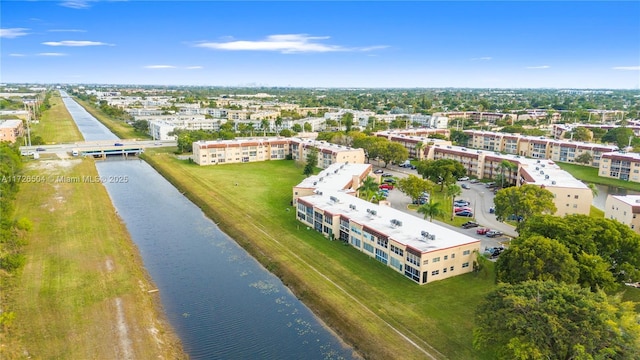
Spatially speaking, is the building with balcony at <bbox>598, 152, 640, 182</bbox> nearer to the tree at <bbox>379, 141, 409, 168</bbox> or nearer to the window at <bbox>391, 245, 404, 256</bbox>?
the tree at <bbox>379, 141, 409, 168</bbox>

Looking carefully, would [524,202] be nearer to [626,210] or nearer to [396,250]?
[626,210]

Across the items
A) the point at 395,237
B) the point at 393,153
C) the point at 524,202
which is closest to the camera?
the point at 395,237

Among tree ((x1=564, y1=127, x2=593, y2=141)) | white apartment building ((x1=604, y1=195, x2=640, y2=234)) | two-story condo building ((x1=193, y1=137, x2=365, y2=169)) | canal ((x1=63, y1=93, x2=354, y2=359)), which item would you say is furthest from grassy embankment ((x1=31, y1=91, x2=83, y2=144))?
tree ((x1=564, y1=127, x2=593, y2=141))

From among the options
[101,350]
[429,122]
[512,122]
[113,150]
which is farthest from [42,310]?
[512,122]

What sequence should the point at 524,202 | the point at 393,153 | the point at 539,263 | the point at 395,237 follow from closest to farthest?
the point at 539,263
the point at 395,237
the point at 524,202
the point at 393,153

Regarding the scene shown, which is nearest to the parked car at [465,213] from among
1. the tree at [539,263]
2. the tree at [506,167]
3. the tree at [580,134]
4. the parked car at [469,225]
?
the parked car at [469,225]

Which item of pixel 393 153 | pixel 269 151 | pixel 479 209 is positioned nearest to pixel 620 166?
pixel 479 209

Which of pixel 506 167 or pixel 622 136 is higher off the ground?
pixel 622 136
